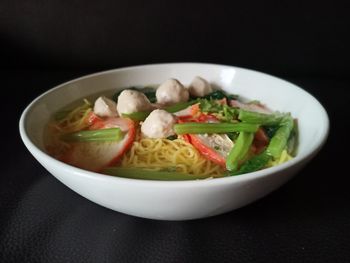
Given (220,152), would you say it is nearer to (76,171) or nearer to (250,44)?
(76,171)

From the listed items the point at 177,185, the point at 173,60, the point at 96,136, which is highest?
the point at 177,185

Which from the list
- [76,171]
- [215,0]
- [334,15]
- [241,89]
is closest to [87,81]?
[241,89]

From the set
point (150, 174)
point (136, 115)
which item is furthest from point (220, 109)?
point (150, 174)

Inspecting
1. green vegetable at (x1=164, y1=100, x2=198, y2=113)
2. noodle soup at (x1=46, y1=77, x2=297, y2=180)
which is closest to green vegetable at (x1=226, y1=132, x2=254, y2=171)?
noodle soup at (x1=46, y1=77, x2=297, y2=180)

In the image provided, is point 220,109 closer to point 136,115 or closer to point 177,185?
point 136,115

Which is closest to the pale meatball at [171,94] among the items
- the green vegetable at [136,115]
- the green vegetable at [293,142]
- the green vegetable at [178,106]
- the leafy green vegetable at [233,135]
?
the green vegetable at [178,106]

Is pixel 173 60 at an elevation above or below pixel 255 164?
below
